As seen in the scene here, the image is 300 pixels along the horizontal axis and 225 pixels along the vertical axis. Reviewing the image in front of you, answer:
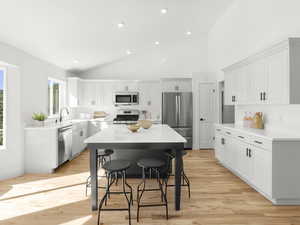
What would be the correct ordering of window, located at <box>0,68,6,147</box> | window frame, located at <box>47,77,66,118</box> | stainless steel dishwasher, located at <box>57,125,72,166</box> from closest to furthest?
window, located at <box>0,68,6,147</box> < stainless steel dishwasher, located at <box>57,125,72,166</box> < window frame, located at <box>47,77,66,118</box>

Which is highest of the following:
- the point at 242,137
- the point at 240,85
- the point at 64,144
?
the point at 240,85

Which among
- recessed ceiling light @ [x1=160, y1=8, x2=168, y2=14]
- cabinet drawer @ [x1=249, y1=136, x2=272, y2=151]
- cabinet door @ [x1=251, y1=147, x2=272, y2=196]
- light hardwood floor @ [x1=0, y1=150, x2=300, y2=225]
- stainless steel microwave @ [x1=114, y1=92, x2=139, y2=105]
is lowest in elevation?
light hardwood floor @ [x1=0, y1=150, x2=300, y2=225]

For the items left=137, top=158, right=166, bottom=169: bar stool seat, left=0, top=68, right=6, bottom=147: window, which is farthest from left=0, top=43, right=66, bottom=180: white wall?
left=137, top=158, right=166, bottom=169: bar stool seat

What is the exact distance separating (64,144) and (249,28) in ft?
15.5

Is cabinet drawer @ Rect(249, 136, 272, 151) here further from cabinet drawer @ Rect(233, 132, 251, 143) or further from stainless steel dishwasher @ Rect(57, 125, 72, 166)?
stainless steel dishwasher @ Rect(57, 125, 72, 166)

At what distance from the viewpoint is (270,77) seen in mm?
3037

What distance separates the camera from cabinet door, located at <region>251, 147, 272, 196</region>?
2.62m

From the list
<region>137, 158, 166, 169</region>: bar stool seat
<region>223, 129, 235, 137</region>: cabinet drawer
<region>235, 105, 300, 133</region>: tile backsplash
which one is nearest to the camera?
<region>137, 158, 166, 169</region>: bar stool seat

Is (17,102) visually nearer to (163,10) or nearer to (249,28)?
(163,10)

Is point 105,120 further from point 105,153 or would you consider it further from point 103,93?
point 105,153

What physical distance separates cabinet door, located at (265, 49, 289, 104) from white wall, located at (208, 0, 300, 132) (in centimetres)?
28

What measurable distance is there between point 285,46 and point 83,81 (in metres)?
5.69

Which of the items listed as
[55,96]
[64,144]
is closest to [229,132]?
[64,144]

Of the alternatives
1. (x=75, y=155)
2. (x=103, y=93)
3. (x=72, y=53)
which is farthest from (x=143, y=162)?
(x=103, y=93)
